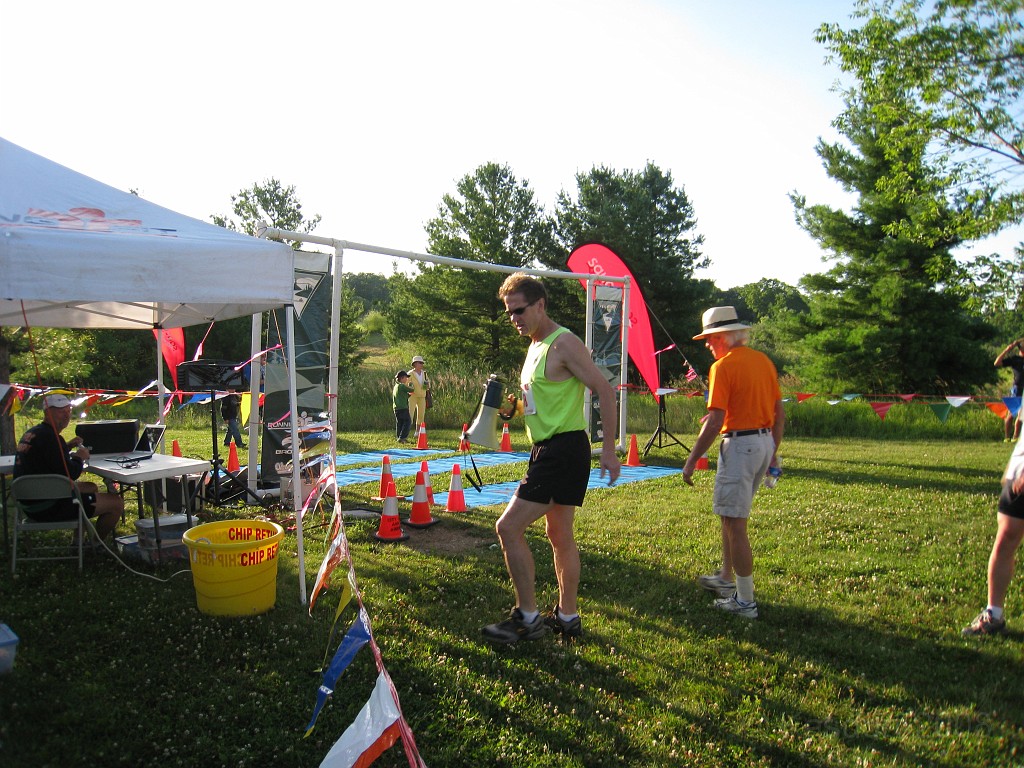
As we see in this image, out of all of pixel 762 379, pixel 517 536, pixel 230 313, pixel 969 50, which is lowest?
pixel 517 536

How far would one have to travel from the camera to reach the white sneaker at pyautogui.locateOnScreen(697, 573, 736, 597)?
4.68 meters

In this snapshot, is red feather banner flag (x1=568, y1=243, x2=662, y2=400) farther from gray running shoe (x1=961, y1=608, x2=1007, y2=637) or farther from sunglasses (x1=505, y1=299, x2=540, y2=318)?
gray running shoe (x1=961, y1=608, x2=1007, y2=637)

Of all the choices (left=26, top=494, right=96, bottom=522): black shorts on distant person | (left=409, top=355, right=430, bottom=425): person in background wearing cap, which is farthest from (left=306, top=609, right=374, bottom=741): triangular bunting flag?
(left=409, top=355, right=430, bottom=425): person in background wearing cap

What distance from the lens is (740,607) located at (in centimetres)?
434

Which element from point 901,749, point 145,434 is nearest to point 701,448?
point 901,749

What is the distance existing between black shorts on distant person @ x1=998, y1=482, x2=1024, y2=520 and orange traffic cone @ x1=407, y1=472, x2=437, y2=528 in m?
4.55

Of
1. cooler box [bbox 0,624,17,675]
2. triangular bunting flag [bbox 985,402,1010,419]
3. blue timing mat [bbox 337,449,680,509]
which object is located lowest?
blue timing mat [bbox 337,449,680,509]

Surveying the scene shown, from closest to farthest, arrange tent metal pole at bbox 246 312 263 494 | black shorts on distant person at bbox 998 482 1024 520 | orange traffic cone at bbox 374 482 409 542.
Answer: black shorts on distant person at bbox 998 482 1024 520 → orange traffic cone at bbox 374 482 409 542 → tent metal pole at bbox 246 312 263 494

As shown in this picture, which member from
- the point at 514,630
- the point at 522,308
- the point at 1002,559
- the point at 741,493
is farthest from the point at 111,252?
the point at 1002,559

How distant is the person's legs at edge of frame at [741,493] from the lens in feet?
13.8

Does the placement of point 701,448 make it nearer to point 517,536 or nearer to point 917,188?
point 517,536

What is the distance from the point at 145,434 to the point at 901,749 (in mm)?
7002

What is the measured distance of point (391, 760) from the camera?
278cm

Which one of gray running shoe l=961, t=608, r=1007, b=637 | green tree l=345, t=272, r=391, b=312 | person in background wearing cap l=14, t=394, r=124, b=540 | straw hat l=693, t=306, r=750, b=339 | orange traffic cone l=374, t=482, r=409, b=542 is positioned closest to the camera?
gray running shoe l=961, t=608, r=1007, b=637
